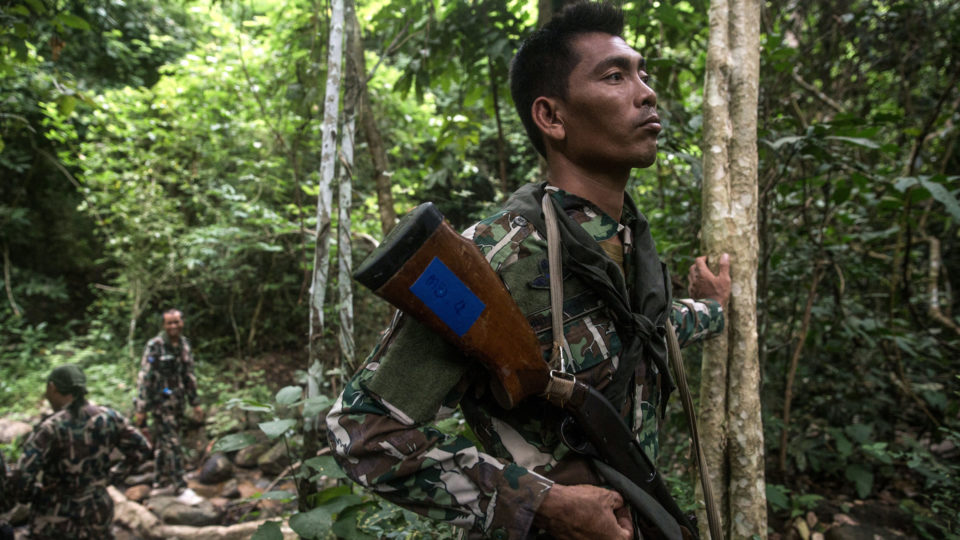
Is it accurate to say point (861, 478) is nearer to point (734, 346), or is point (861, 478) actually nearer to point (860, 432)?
point (860, 432)

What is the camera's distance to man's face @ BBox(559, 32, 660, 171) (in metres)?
1.44

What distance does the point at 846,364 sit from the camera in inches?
168

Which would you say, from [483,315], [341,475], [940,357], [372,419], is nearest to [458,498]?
[372,419]

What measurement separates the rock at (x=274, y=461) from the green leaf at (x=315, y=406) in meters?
5.27

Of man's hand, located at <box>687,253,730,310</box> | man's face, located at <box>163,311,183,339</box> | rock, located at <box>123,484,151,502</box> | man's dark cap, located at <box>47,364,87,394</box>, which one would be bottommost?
rock, located at <box>123,484,151,502</box>

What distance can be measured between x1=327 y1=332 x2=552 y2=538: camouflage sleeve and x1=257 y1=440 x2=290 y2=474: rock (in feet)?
20.7

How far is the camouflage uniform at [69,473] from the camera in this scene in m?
3.89

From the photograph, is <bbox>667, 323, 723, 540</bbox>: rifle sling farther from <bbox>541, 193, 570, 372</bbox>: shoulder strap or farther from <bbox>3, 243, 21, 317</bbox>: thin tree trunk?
<bbox>3, 243, 21, 317</bbox>: thin tree trunk

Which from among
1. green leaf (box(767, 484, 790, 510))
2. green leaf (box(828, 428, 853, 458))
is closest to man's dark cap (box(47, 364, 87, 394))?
green leaf (box(767, 484, 790, 510))

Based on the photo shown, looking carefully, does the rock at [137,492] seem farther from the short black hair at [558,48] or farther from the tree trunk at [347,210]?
the short black hair at [558,48]

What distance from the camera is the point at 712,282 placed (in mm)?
2021

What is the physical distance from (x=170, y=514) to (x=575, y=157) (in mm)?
6219

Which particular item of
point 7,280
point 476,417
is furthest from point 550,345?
point 7,280

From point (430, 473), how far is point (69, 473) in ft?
14.3
